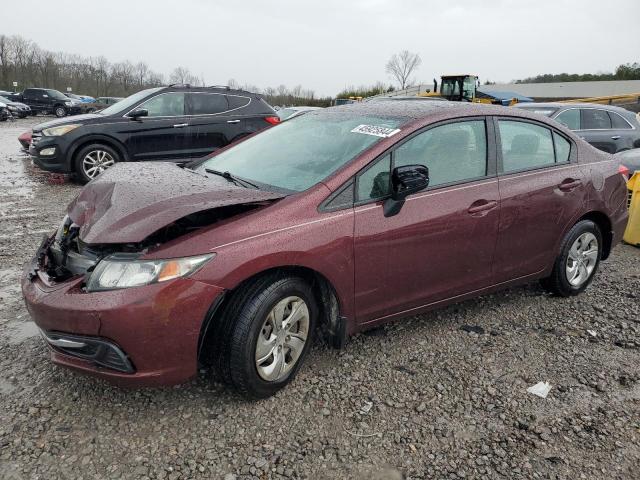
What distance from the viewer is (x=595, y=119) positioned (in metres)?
9.95

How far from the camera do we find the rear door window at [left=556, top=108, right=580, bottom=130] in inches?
376

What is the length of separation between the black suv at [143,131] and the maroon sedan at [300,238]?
5.19 m

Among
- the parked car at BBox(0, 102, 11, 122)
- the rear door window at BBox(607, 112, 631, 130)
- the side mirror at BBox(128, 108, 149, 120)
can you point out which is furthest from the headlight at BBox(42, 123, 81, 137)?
the parked car at BBox(0, 102, 11, 122)

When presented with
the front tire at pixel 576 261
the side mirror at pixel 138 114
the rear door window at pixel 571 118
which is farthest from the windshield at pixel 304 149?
the rear door window at pixel 571 118

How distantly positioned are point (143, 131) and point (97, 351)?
22.2 feet

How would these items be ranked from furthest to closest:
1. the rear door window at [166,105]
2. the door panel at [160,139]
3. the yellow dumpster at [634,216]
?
the rear door window at [166,105] → the door panel at [160,139] → the yellow dumpster at [634,216]

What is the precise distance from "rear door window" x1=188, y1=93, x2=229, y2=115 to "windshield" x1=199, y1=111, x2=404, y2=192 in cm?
540

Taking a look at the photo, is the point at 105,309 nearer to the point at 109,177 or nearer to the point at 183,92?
the point at 109,177

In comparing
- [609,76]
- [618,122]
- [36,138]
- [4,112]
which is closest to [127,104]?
[36,138]

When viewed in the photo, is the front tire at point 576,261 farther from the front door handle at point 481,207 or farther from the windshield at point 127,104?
the windshield at point 127,104

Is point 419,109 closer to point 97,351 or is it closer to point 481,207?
point 481,207

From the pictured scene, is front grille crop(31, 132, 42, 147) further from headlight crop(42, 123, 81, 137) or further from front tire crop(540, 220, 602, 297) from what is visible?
front tire crop(540, 220, 602, 297)

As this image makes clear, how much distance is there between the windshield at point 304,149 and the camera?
119 inches

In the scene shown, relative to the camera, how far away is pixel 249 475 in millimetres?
2258
